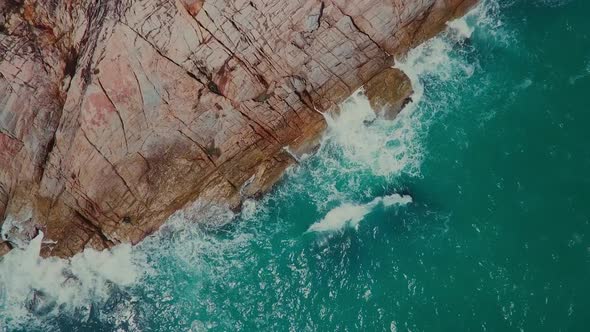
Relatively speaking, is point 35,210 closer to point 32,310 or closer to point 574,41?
point 32,310

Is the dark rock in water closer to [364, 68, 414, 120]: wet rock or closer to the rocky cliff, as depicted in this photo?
the rocky cliff

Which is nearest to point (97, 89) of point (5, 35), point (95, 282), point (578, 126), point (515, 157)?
point (5, 35)

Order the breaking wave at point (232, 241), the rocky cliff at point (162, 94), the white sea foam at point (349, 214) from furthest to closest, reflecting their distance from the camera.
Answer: the white sea foam at point (349, 214)
the breaking wave at point (232, 241)
the rocky cliff at point (162, 94)

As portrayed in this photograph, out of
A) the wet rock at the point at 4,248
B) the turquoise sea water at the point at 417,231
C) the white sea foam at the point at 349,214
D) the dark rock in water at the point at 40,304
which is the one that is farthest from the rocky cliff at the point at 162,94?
the white sea foam at the point at 349,214

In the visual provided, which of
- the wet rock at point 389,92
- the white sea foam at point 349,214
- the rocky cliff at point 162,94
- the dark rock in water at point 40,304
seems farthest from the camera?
the wet rock at point 389,92

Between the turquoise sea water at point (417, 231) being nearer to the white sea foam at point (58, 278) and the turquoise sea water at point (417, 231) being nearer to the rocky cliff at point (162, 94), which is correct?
the white sea foam at point (58, 278)

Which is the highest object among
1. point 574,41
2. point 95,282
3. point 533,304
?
point 574,41
